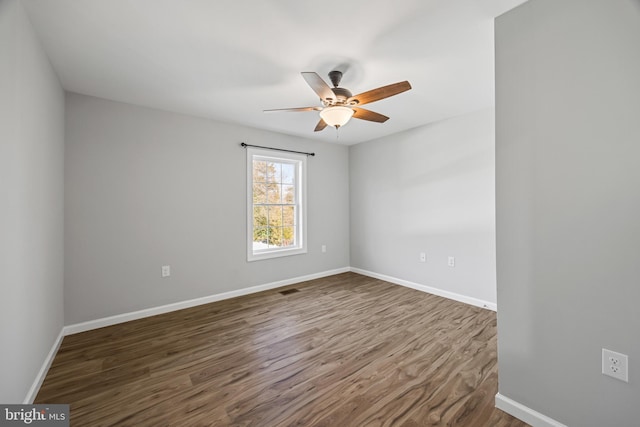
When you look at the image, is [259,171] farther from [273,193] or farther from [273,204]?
[273,204]

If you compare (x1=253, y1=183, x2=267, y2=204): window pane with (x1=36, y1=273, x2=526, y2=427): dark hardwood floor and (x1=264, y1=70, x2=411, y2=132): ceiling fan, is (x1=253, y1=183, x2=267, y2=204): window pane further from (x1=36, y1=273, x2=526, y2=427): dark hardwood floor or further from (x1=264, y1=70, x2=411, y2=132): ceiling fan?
(x1=264, y1=70, x2=411, y2=132): ceiling fan

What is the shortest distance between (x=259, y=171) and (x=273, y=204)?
56 centimetres

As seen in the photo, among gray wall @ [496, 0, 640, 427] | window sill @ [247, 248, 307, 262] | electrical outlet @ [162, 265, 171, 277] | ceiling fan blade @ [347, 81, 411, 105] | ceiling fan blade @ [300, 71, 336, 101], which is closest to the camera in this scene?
gray wall @ [496, 0, 640, 427]

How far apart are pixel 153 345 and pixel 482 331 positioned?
3.15 metres

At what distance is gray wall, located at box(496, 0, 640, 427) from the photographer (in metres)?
1.20

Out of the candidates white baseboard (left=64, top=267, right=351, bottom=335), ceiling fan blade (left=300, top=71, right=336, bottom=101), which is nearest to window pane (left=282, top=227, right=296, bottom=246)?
white baseboard (left=64, top=267, right=351, bottom=335)

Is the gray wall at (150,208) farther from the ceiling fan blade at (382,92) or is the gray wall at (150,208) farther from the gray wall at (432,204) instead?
the ceiling fan blade at (382,92)

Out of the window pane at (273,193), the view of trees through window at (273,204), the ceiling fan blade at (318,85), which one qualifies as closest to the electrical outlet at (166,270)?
the view of trees through window at (273,204)

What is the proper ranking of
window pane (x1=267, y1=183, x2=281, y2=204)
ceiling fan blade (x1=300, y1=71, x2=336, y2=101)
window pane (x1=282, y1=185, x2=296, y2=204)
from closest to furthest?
ceiling fan blade (x1=300, y1=71, x2=336, y2=101)
window pane (x1=267, y1=183, x2=281, y2=204)
window pane (x1=282, y1=185, x2=296, y2=204)

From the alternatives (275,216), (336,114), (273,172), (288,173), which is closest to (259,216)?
(275,216)

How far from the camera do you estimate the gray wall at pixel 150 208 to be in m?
2.67

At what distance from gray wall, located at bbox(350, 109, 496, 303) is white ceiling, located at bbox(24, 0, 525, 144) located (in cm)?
66

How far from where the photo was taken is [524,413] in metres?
1.50

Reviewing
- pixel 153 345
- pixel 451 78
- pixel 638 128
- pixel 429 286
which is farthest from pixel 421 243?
pixel 153 345
